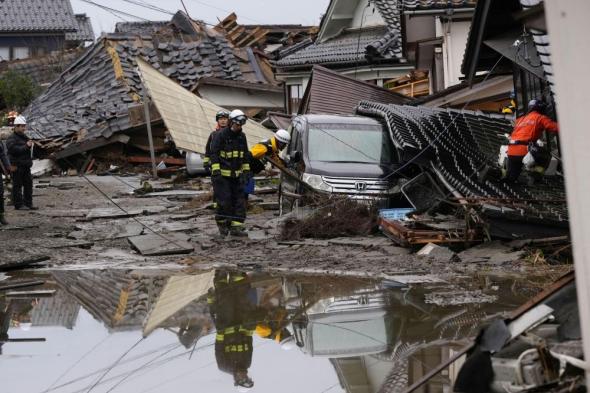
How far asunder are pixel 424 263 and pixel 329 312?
105 inches

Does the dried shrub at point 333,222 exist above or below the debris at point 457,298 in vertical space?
above

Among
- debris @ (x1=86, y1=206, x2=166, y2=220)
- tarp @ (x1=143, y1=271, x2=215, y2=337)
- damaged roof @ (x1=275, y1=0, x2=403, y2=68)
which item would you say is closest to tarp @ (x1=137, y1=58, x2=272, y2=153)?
debris @ (x1=86, y1=206, x2=166, y2=220)

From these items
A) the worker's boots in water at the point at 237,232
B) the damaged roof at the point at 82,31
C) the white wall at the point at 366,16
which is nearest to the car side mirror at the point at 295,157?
the worker's boots in water at the point at 237,232

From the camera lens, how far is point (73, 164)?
3108 cm

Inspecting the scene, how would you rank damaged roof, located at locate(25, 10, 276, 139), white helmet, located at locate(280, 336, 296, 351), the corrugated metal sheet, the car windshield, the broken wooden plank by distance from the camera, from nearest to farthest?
white helmet, located at locate(280, 336, 296, 351) → the car windshield → the corrugated metal sheet → the broken wooden plank → damaged roof, located at locate(25, 10, 276, 139)

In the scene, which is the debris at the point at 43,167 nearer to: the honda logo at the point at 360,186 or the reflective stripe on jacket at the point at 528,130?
the honda logo at the point at 360,186

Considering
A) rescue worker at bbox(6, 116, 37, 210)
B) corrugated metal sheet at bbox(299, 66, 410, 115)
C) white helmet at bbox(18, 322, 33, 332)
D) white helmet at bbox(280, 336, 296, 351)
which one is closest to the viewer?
white helmet at bbox(280, 336, 296, 351)

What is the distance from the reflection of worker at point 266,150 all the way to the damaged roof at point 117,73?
17.0 m

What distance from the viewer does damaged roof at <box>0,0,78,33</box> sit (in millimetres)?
53719

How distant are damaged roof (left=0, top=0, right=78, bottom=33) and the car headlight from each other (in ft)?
142

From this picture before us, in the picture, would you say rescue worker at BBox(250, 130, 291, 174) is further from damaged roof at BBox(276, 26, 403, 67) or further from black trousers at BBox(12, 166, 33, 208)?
damaged roof at BBox(276, 26, 403, 67)

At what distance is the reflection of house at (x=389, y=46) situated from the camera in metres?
23.0

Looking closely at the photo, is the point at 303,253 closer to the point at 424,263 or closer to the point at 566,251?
the point at 424,263

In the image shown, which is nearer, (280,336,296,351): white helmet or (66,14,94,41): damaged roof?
(280,336,296,351): white helmet
